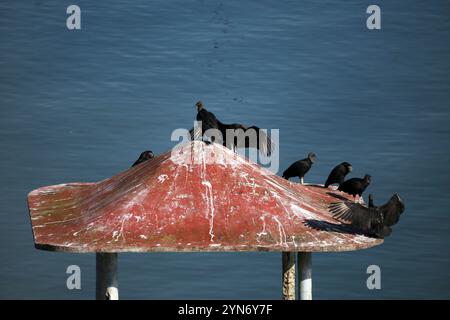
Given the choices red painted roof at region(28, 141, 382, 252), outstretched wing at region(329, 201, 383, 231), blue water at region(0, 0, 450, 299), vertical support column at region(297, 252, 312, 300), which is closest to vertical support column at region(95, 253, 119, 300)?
red painted roof at region(28, 141, 382, 252)

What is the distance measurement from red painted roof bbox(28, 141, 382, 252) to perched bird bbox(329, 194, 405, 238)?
0.20m

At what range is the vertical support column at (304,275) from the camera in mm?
24609

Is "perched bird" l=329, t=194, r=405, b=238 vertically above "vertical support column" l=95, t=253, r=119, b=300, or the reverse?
"perched bird" l=329, t=194, r=405, b=238

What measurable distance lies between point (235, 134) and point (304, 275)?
2.43m

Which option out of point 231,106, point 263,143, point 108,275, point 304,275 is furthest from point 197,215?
point 231,106

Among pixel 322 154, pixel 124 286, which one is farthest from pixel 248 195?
pixel 322 154

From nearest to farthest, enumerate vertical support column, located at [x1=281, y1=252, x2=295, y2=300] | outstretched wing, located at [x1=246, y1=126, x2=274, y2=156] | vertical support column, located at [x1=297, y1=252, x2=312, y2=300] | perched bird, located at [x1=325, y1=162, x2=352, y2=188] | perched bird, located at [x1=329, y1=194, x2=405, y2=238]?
1. perched bird, located at [x1=329, y1=194, x2=405, y2=238]
2. vertical support column, located at [x1=297, y1=252, x2=312, y2=300]
3. vertical support column, located at [x1=281, y1=252, x2=295, y2=300]
4. outstretched wing, located at [x1=246, y1=126, x2=274, y2=156]
5. perched bird, located at [x1=325, y1=162, x2=352, y2=188]

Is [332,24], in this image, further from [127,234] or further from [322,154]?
[127,234]

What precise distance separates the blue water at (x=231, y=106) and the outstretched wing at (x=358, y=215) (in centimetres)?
1145

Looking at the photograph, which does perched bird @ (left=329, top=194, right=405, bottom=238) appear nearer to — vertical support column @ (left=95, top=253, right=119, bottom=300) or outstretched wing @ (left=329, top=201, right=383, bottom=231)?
outstretched wing @ (left=329, top=201, right=383, bottom=231)

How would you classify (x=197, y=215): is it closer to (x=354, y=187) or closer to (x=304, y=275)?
(x=304, y=275)

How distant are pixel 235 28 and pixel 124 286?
1843cm

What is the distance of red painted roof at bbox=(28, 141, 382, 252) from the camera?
22.6 m

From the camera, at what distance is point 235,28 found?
5291cm
